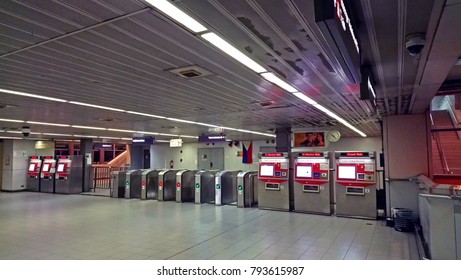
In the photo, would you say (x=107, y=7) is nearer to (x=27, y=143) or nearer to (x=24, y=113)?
(x=24, y=113)

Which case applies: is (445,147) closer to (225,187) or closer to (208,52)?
(225,187)

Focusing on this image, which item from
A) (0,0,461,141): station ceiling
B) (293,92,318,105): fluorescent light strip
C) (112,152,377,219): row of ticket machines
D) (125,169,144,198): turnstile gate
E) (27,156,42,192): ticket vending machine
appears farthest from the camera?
(27,156,42,192): ticket vending machine

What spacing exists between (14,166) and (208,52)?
48.1ft

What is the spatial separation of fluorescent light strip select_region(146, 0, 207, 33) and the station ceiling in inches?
2.9

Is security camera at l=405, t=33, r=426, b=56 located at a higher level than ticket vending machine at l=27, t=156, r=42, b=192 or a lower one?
higher

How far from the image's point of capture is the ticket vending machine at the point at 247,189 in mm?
9500

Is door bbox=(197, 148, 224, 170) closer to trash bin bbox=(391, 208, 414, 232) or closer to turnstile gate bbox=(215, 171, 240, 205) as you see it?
turnstile gate bbox=(215, 171, 240, 205)

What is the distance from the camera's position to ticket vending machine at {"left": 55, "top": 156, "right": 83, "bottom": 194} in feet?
44.6

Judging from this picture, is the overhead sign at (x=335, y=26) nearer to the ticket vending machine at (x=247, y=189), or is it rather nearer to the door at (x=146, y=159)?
the ticket vending machine at (x=247, y=189)

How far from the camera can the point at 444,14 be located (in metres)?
2.32

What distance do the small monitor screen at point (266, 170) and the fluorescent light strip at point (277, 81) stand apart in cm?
394

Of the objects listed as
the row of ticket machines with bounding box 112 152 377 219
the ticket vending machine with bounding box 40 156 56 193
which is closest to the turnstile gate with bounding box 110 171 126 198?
the row of ticket machines with bounding box 112 152 377 219

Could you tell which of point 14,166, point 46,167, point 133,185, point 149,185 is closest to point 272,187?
point 149,185
